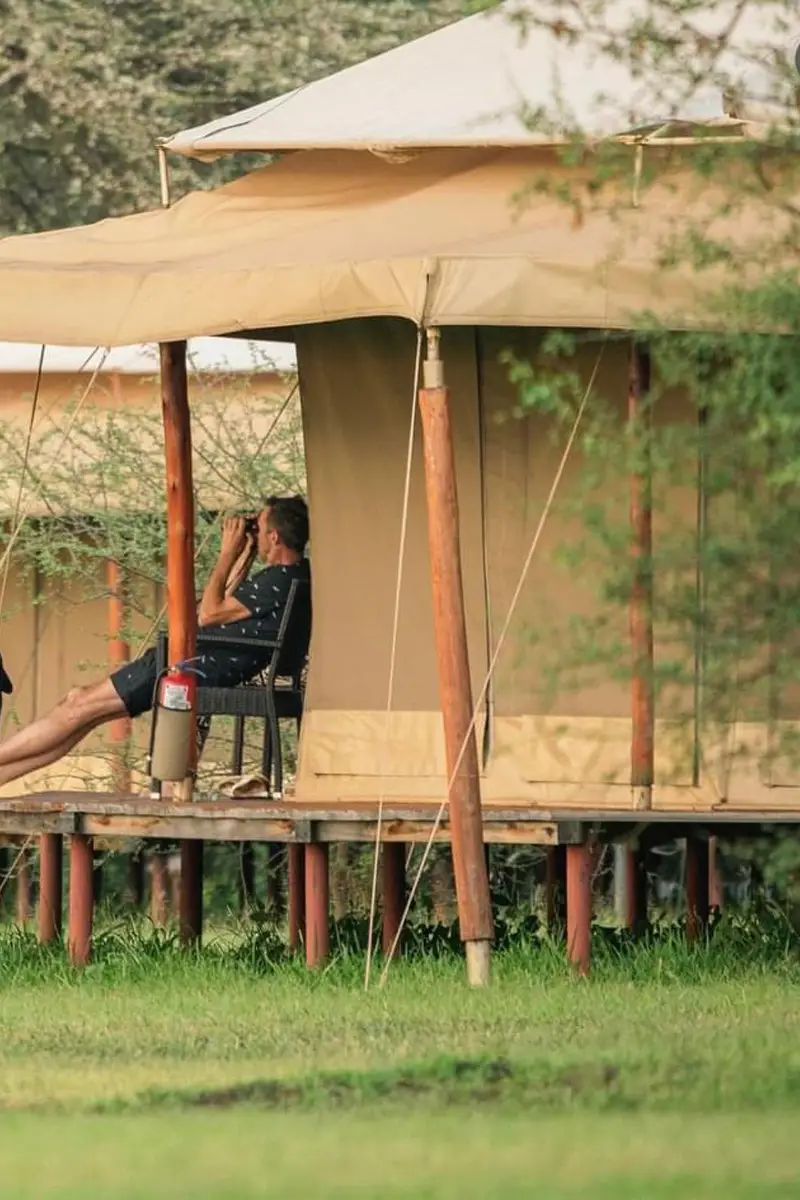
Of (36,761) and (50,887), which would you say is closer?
(36,761)

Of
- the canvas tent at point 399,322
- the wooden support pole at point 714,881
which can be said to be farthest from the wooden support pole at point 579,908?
the wooden support pole at point 714,881

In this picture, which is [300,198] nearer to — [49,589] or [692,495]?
[692,495]

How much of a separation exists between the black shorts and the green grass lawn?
0.98m

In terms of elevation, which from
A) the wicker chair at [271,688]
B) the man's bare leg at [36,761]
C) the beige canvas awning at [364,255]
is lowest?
the man's bare leg at [36,761]

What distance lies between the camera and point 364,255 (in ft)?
32.5

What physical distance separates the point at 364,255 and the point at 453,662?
4.74ft

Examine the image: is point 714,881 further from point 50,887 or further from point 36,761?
point 36,761

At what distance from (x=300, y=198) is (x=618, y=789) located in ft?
8.46

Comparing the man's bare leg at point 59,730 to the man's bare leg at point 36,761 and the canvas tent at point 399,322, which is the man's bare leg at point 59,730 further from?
the canvas tent at point 399,322

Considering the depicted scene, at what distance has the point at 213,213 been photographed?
11.0m

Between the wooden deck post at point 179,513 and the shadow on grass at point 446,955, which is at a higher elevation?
the wooden deck post at point 179,513

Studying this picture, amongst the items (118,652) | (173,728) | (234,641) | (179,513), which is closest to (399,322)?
(179,513)

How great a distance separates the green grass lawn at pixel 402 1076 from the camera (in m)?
6.03

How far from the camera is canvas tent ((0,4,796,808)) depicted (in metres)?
9.54
